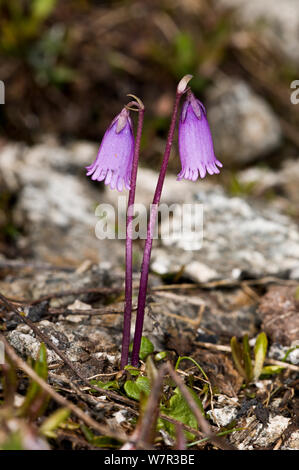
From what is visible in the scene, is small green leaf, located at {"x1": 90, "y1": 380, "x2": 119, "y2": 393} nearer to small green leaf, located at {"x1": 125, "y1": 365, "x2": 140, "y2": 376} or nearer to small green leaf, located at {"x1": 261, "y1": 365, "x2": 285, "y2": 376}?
small green leaf, located at {"x1": 125, "y1": 365, "x2": 140, "y2": 376}

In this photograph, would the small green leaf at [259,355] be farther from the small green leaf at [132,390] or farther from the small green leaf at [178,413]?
the small green leaf at [132,390]

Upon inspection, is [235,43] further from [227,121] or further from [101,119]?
[101,119]

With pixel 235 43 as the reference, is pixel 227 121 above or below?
below

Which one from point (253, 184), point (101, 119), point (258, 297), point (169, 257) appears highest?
point (101, 119)

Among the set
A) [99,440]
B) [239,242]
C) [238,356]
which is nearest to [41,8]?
[239,242]

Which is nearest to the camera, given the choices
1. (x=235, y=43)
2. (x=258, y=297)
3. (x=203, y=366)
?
(x=203, y=366)

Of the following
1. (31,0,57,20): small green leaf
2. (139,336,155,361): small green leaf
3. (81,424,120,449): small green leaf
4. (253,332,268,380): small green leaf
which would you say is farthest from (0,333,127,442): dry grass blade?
(31,0,57,20): small green leaf
